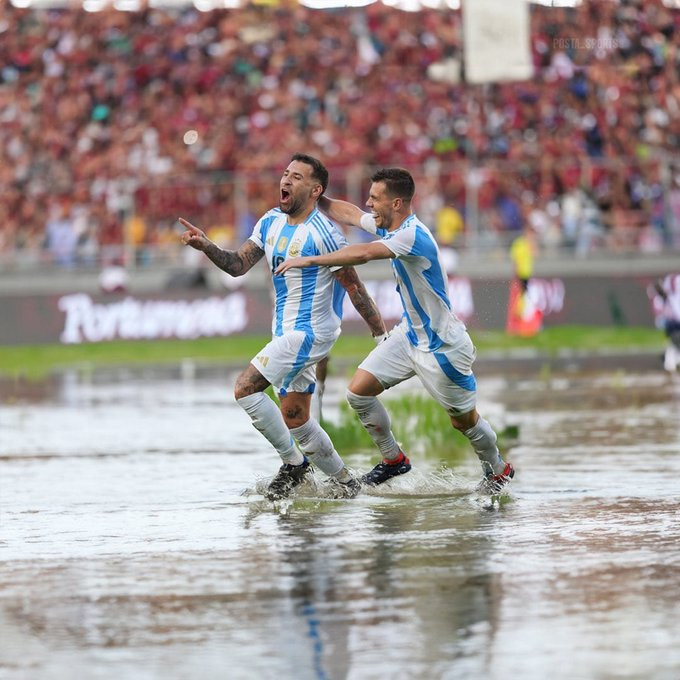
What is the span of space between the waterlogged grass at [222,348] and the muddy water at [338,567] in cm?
1369

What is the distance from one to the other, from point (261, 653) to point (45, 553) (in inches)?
119

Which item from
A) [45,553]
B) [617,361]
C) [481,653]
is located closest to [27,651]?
[481,653]

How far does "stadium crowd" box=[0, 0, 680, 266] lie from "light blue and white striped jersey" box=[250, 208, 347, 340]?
18140 millimetres

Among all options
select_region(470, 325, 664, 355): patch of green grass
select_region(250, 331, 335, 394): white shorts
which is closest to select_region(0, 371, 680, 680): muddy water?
select_region(250, 331, 335, 394): white shorts

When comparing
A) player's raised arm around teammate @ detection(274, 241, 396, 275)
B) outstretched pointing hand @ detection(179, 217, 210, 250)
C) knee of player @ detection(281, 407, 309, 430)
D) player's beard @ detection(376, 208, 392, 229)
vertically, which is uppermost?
player's beard @ detection(376, 208, 392, 229)

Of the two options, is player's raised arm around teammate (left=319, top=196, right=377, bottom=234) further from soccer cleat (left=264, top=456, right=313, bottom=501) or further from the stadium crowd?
the stadium crowd

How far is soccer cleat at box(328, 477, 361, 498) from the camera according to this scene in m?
11.0

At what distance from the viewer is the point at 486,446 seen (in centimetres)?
1085

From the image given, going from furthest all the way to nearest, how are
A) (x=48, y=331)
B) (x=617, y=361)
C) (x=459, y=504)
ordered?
(x=48, y=331)
(x=617, y=361)
(x=459, y=504)

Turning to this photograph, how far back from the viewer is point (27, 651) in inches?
253

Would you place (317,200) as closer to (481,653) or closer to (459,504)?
(459,504)

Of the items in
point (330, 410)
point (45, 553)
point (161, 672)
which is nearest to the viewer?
point (161, 672)

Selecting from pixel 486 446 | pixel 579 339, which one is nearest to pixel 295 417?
pixel 486 446

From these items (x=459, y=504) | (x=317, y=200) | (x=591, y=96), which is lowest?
(x=459, y=504)
